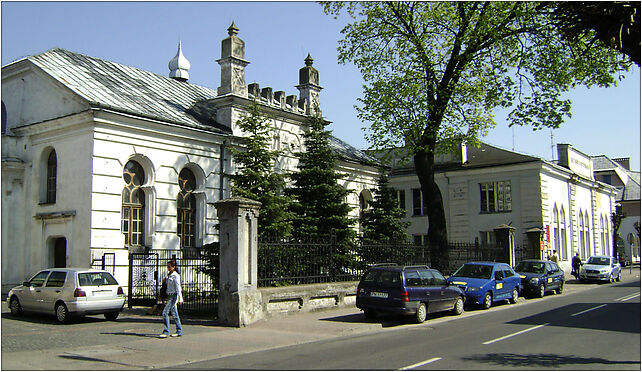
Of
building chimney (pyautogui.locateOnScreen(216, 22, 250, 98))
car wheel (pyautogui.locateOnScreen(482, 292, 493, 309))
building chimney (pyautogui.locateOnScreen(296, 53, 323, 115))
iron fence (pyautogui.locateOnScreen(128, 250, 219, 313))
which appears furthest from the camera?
building chimney (pyautogui.locateOnScreen(296, 53, 323, 115))

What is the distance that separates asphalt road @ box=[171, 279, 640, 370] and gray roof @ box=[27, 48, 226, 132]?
42.3 feet

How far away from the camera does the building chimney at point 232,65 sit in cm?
2872

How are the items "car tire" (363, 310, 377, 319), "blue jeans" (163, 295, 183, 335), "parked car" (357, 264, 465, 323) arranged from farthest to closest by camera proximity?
"car tire" (363, 310, 377, 319)
"parked car" (357, 264, 465, 323)
"blue jeans" (163, 295, 183, 335)

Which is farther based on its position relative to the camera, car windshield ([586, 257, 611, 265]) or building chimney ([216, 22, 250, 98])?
car windshield ([586, 257, 611, 265])

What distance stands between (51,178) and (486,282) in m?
17.7

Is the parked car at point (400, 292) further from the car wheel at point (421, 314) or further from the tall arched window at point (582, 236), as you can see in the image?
the tall arched window at point (582, 236)

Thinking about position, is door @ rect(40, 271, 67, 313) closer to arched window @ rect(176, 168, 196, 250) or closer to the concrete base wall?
the concrete base wall

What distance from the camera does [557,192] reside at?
4522 centimetres

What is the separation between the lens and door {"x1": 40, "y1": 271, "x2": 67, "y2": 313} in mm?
16844

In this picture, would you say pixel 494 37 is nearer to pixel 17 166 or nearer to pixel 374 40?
pixel 374 40

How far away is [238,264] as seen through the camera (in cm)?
1625

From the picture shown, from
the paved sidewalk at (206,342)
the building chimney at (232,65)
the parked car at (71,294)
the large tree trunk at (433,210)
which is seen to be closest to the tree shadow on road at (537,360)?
the paved sidewalk at (206,342)

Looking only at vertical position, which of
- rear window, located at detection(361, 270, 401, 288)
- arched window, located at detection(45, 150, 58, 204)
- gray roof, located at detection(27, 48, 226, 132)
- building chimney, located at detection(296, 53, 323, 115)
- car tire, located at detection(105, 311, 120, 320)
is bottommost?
car tire, located at detection(105, 311, 120, 320)

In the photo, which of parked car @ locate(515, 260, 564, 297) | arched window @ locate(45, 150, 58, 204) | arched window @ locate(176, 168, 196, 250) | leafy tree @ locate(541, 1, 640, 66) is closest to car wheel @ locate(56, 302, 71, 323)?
arched window @ locate(45, 150, 58, 204)
